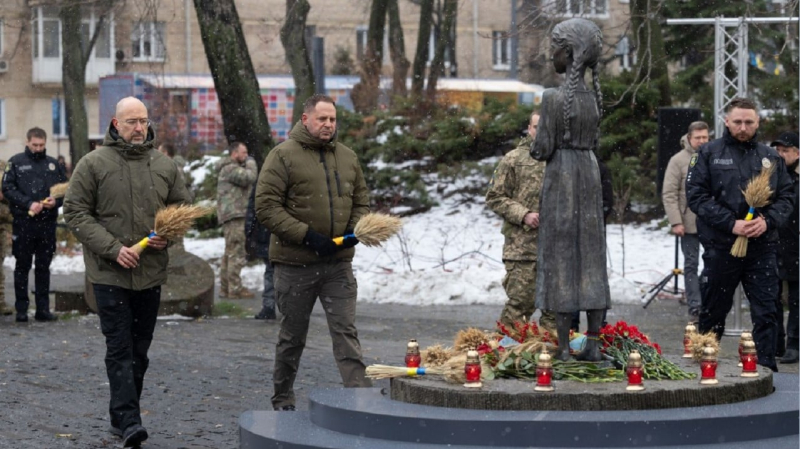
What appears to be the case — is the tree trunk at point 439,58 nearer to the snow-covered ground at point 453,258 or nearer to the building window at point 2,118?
the snow-covered ground at point 453,258

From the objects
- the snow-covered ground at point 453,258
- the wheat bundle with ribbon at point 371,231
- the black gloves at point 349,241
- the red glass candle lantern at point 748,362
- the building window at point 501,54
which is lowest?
the snow-covered ground at point 453,258

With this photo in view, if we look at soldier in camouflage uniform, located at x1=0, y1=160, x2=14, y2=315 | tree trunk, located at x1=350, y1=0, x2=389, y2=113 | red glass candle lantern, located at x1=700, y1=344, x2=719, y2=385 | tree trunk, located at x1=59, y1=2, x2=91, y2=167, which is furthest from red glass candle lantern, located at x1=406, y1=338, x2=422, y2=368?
tree trunk, located at x1=59, y1=2, x2=91, y2=167

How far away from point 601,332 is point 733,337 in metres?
5.87

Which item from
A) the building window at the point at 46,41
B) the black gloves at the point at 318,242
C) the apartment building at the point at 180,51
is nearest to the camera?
the black gloves at the point at 318,242

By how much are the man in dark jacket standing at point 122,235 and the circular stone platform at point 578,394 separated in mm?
1869

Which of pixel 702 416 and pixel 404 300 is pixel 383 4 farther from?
pixel 702 416

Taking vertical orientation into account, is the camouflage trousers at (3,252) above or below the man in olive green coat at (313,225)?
below

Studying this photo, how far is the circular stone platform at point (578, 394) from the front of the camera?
7.12 metres

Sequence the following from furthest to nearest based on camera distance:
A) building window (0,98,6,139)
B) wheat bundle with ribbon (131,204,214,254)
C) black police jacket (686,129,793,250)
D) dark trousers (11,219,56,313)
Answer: building window (0,98,6,139) → dark trousers (11,219,56,313) → black police jacket (686,129,793,250) → wheat bundle with ribbon (131,204,214,254)

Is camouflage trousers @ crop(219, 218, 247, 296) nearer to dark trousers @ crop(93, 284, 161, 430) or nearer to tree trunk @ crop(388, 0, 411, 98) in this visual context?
dark trousers @ crop(93, 284, 161, 430)

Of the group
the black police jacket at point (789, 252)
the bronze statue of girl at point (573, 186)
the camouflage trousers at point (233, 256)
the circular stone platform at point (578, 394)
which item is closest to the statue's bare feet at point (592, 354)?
the bronze statue of girl at point (573, 186)

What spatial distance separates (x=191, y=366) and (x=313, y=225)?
11.5 ft

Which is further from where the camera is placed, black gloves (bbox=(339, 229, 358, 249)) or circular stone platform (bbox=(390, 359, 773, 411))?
black gloves (bbox=(339, 229, 358, 249))

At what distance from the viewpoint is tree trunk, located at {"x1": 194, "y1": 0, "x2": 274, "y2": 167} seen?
21.2 meters
